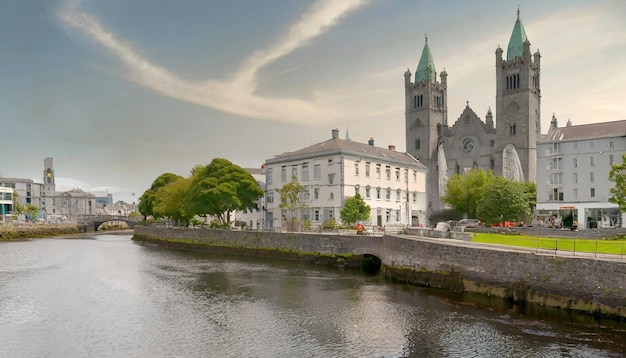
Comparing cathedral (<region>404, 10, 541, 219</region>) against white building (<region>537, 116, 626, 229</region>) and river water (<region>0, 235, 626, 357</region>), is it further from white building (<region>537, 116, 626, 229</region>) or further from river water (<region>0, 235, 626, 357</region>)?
river water (<region>0, 235, 626, 357</region>)

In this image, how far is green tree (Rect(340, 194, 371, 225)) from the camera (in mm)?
64438

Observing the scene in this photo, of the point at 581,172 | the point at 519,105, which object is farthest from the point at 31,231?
the point at 519,105

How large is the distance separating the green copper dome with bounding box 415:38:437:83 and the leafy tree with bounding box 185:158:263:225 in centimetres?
8102

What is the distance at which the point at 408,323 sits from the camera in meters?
25.5

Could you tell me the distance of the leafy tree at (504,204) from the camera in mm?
67912

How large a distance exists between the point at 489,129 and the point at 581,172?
5156 cm

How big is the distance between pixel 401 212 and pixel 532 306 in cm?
5139

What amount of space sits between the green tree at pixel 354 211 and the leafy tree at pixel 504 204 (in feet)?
57.2

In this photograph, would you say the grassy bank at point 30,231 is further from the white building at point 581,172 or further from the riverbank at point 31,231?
the white building at point 581,172

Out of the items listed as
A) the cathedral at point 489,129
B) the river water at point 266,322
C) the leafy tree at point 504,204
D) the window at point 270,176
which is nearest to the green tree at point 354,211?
the window at point 270,176

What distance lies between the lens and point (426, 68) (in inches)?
5610

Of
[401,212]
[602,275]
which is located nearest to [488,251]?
[602,275]

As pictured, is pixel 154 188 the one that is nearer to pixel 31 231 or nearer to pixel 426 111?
pixel 31 231

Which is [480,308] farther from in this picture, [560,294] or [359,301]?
[359,301]
